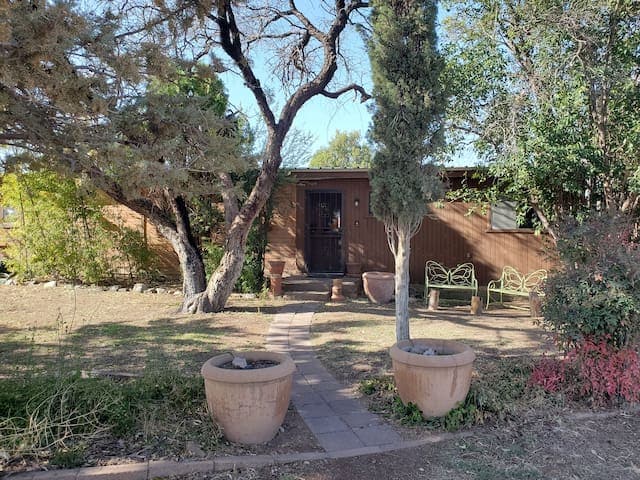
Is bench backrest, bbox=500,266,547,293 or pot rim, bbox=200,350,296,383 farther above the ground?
bench backrest, bbox=500,266,547,293

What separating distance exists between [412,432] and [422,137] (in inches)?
109

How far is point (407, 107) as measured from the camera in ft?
15.0

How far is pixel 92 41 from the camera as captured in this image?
3.57 meters

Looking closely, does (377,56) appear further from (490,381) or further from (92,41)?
(490,381)

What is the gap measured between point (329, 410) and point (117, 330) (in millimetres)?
4041

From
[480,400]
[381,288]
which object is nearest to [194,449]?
[480,400]

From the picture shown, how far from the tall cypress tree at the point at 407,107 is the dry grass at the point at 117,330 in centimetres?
266

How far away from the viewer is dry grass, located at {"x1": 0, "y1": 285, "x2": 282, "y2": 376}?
5.01 metres

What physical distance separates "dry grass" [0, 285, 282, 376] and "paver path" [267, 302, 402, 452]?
3.09 ft

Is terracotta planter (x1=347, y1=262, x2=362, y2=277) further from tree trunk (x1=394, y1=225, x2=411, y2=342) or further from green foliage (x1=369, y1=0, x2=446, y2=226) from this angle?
green foliage (x1=369, y1=0, x2=446, y2=226)

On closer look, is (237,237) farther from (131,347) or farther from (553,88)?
(553,88)

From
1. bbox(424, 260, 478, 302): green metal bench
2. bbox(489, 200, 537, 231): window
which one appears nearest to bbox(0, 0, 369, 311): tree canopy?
bbox(424, 260, 478, 302): green metal bench

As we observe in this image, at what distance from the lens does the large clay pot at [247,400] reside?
3141 millimetres

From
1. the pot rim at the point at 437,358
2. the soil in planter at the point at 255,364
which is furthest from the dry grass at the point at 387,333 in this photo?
the soil in planter at the point at 255,364
